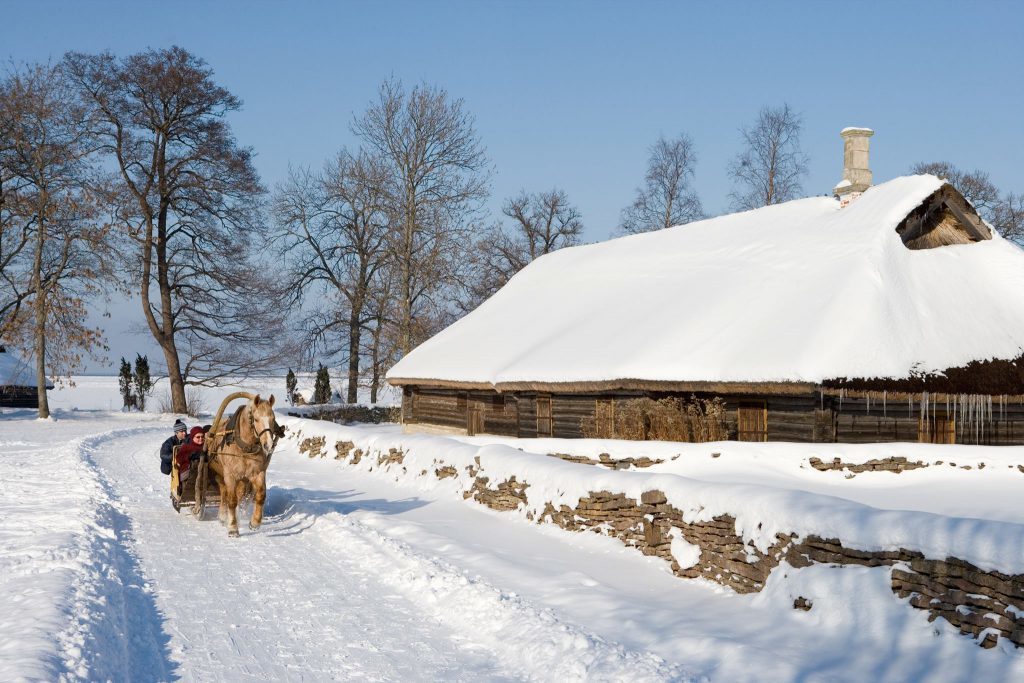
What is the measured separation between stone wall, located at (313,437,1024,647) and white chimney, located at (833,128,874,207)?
53.8 feet

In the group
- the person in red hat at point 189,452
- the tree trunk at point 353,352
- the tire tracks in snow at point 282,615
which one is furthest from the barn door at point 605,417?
the tree trunk at point 353,352

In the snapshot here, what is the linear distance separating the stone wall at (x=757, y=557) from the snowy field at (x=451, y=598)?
12cm

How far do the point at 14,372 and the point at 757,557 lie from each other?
150ft

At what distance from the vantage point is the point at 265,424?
11.6 metres

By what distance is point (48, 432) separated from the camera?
30.5 m

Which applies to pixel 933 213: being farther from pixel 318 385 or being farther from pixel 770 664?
pixel 318 385

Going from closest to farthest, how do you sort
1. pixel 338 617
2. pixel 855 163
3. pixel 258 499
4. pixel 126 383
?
pixel 338 617 < pixel 258 499 < pixel 855 163 < pixel 126 383

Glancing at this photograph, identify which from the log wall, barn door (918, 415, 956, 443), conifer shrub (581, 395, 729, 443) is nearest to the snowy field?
the log wall

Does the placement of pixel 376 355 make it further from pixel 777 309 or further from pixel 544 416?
pixel 777 309

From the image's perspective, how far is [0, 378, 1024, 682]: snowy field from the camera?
20.9 ft

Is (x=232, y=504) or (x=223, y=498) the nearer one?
(x=232, y=504)

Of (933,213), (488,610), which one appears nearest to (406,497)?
(488,610)

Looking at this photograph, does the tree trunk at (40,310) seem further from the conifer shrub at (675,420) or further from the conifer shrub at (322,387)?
the conifer shrub at (675,420)

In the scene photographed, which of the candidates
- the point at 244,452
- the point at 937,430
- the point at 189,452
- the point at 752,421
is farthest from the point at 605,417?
the point at 244,452
